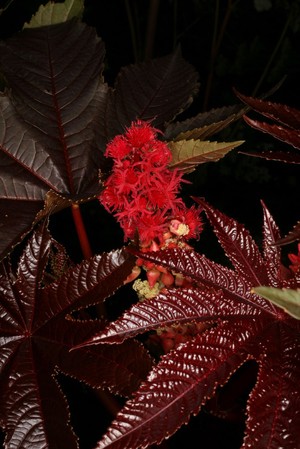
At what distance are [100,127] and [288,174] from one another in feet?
1.62

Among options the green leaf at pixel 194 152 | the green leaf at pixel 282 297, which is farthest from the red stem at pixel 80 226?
the green leaf at pixel 282 297

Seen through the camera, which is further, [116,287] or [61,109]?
[61,109]

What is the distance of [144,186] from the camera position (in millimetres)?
567

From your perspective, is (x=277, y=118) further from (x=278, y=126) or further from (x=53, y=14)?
(x=53, y=14)

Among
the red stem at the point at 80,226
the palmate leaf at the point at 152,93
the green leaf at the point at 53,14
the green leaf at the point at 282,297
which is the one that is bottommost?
the green leaf at the point at 282,297

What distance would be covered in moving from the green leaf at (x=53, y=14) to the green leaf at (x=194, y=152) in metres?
0.23

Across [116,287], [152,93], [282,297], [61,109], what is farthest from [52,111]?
[282,297]

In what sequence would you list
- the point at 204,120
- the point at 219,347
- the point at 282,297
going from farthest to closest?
the point at 204,120 → the point at 219,347 → the point at 282,297

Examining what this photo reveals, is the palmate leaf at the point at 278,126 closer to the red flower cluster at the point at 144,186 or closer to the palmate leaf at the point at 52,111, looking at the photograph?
the red flower cluster at the point at 144,186

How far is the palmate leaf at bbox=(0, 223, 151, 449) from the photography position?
1.67 ft

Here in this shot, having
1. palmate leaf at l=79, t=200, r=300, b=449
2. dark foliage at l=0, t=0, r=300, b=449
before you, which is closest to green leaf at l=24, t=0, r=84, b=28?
dark foliage at l=0, t=0, r=300, b=449

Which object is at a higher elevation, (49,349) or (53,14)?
(53,14)

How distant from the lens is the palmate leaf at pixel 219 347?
44cm

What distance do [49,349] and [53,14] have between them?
39cm
